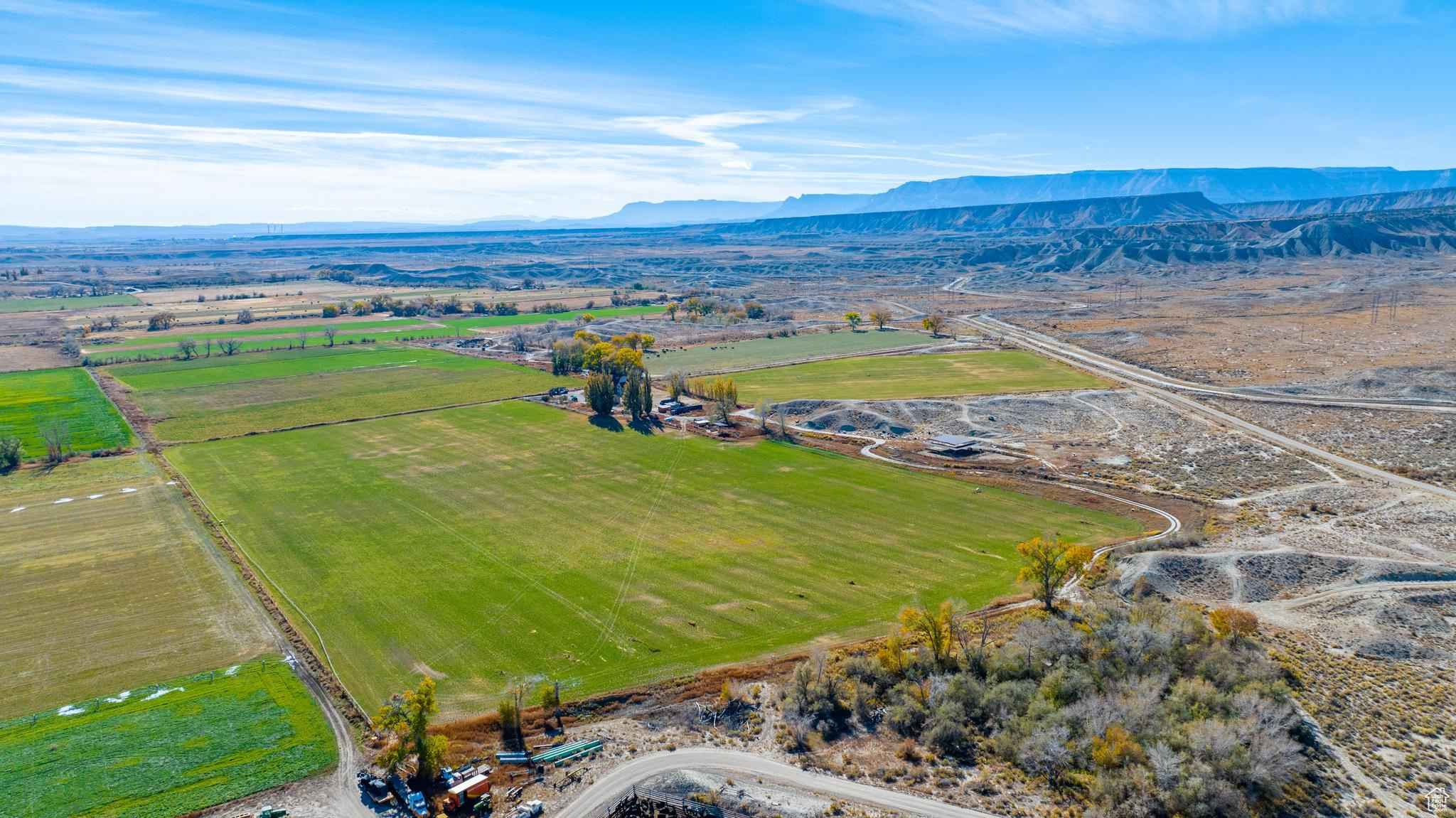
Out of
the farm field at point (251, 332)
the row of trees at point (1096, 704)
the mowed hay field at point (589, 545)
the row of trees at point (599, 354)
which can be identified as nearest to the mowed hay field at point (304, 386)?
the row of trees at point (599, 354)

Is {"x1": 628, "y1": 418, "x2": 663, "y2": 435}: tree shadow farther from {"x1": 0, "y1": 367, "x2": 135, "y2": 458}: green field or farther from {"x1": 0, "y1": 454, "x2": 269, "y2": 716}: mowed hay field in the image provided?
{"x1": 0, "y1": 367, "x2": 135, "y2": 458}: green field

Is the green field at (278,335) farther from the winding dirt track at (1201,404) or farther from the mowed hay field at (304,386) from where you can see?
the winding dirt track at (1201,404)

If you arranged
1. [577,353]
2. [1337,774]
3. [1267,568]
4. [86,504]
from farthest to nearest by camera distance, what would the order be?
[577,353] → [86,504] → [1267,568] → [1337,774]

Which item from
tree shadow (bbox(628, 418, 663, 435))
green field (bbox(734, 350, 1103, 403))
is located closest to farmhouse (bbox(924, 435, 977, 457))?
green field (bbox(734, 350, 1103, 403))

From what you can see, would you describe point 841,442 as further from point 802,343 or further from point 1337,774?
point 802,343

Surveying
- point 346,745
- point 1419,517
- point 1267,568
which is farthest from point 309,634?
point 1419,517

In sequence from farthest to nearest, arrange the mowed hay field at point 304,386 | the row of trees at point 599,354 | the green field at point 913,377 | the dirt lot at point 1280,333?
the dirt lot at point 1280,333 → the row of trees at point 599,354 → the green field at point 913,377 → the mowed hay field at point 304,386

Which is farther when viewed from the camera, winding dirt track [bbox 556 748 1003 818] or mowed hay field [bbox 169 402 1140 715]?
mowed hay field [bbox 169 402 1140 715]
